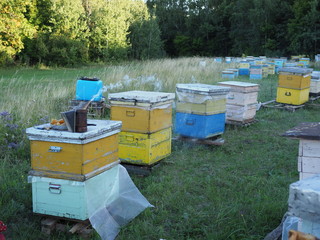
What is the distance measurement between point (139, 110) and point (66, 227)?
1.73 metres

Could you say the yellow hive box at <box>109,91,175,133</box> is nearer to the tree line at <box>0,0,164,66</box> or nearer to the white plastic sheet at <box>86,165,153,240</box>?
the white plastic sheet at <box>86,165,153,240</box>

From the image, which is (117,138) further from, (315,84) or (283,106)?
(315,84)

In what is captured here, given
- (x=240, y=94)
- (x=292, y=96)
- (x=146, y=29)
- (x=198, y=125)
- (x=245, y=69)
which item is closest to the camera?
(x=198, y=125)

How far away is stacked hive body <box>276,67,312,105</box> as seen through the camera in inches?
343

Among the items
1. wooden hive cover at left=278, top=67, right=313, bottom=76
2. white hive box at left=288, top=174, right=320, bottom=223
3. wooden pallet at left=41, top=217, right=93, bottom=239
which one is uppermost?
Answer: wooden hive cover at left=278, top=67, right=313, bottom=76

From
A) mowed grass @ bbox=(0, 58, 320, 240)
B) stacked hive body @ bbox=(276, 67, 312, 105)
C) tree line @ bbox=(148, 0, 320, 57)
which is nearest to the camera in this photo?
mowed grass @ bbox=(0, 58, 320, 240)

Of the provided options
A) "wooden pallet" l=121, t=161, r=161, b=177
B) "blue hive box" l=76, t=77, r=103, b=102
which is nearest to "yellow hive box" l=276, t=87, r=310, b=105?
"blue hive box" l=76, t=77, r=103, b=102

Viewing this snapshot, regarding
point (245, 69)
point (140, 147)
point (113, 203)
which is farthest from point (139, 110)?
point (245, 69)

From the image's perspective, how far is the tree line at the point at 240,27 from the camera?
101ft

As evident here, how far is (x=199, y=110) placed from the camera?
561 cm

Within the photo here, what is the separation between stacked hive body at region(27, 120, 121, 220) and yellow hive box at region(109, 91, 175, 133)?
1.18 metres

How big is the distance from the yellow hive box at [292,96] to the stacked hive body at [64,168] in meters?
6.92

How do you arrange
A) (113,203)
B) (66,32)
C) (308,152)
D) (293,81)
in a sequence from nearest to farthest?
(308,152), (113,203), (293,81), (66,32)

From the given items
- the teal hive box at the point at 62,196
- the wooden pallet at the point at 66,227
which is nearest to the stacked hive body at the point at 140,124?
the teal hive box at the point at 62,196
